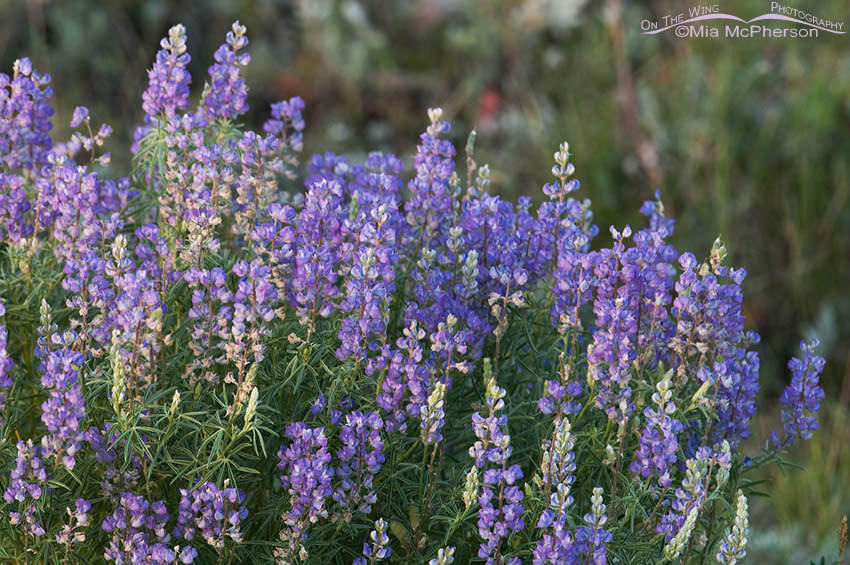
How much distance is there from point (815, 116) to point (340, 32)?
9.53ft

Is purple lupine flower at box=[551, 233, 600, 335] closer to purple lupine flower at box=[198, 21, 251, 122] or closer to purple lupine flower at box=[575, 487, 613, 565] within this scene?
purple lupine flower at box=[575, 487, 613, 565]

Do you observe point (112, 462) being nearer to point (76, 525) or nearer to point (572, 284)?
point (76, 525)

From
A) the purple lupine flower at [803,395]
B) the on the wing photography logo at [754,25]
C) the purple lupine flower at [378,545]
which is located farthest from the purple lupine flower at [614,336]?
the on the wing photography logo at [754,25]

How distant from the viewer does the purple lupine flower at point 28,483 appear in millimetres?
1832

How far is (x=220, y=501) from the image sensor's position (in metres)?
1.86

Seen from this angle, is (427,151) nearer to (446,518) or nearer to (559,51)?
(446,518)

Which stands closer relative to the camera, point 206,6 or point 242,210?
point 242,210

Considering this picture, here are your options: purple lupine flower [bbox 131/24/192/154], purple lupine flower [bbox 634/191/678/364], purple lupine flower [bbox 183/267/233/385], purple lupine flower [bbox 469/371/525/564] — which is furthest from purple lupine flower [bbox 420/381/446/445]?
purple lupine flower [bbox 131/24/192/154]

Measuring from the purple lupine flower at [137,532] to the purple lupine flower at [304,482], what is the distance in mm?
207

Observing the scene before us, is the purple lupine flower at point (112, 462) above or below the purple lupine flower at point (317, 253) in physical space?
below

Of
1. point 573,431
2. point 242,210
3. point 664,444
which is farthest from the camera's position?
point 242,210

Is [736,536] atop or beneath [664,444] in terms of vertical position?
beneath

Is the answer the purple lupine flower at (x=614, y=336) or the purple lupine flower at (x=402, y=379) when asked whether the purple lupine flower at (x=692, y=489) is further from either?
the purple lupine flower at (x=402, y=379)

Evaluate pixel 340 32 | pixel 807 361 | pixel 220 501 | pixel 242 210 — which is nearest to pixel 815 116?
pixel 340 32
